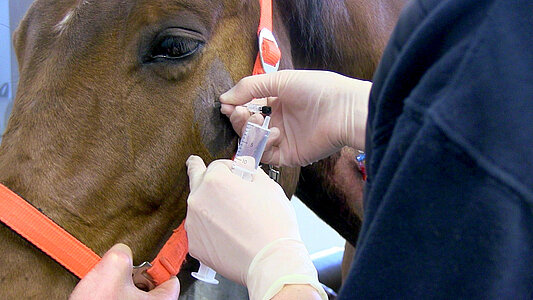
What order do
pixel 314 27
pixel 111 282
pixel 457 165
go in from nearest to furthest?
pixel 457 165
pixel 111 282
pixel 314 27

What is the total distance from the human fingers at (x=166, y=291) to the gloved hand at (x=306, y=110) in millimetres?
264

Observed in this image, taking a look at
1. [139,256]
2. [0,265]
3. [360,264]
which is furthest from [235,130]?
[360,264]

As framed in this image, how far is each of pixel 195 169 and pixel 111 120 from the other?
144 millimetres

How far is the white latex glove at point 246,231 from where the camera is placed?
0.57 metres

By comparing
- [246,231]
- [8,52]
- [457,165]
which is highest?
[457,165]

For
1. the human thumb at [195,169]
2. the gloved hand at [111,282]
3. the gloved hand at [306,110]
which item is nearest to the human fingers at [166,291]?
the gloved hand at [111,282]

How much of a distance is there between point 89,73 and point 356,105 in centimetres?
42

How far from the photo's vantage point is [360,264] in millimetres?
292

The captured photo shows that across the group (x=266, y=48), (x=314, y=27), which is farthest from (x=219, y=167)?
(x=314, y=27)

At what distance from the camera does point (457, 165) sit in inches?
10.3

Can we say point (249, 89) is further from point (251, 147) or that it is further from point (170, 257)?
point (170, 257)

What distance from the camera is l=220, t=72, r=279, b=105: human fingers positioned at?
2.41 feet

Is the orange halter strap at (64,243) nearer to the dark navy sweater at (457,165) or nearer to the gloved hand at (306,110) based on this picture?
the gloved hand at (306,110)

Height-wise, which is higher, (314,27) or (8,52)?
(314,27)
